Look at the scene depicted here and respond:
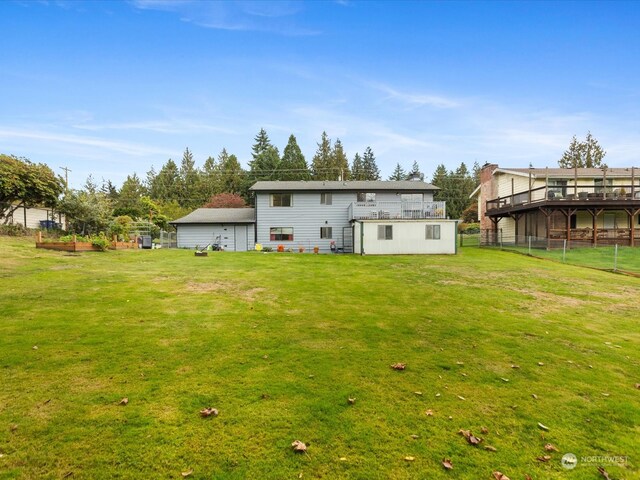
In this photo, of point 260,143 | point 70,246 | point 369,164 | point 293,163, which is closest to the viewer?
→ point 70,246

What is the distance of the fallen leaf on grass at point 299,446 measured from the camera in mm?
2908

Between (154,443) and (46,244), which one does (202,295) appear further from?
(46,244)

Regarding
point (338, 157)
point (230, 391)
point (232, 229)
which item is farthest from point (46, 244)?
point (338, 157)

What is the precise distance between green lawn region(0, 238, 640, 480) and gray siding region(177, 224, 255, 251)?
18702mm

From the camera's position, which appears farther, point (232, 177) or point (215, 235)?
point (232, 177)

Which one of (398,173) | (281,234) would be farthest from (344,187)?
(398,173)

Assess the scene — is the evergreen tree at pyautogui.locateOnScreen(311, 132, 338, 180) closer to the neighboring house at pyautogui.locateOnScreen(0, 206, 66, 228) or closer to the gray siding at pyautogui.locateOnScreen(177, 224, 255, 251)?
the gray siding at pyautogui.locateOnScreen(177, 224, 255, 251)

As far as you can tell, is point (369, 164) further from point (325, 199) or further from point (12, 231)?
point (12, 231)

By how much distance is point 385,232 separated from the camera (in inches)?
897

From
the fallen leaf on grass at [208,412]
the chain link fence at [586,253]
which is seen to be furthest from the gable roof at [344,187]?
the fallen leaf on grass at [208,412]

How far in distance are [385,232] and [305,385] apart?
19.5 metres

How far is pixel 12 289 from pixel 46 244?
441 inches

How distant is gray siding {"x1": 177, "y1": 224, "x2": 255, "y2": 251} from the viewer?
27.5 m

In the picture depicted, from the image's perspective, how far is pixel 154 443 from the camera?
116 inches
